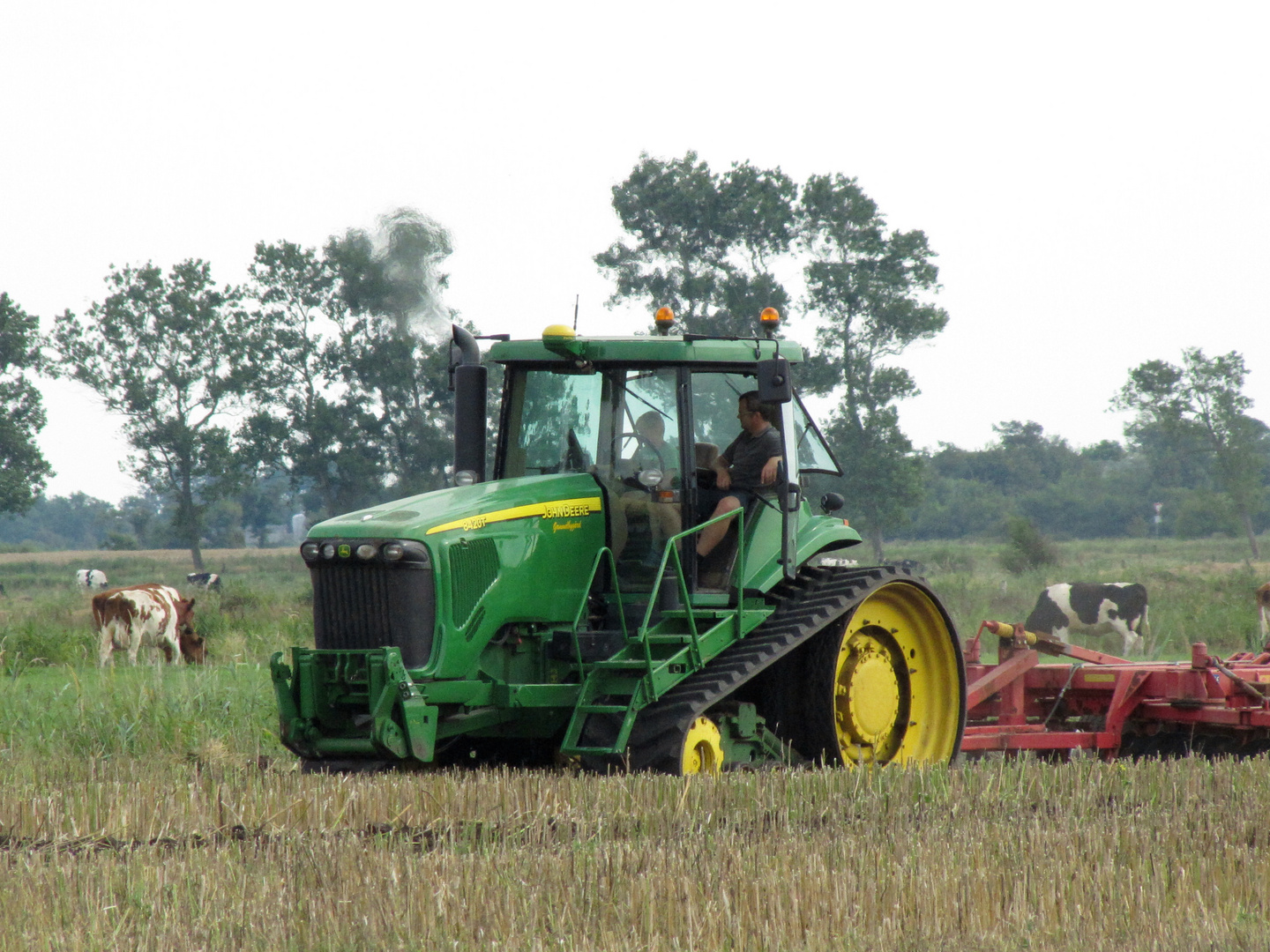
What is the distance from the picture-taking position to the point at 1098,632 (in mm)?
22484

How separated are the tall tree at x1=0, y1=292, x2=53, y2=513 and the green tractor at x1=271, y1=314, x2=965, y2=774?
4621 cm

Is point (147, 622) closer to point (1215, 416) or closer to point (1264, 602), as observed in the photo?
point (1264, 602)

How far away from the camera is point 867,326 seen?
159ft

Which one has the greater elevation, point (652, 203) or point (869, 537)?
point (652, 203)

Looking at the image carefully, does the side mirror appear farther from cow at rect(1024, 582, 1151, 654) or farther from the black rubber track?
cow at rect(1024, 582, 1151, 654)

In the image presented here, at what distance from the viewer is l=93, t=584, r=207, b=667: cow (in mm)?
19688

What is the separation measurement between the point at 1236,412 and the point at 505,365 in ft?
200

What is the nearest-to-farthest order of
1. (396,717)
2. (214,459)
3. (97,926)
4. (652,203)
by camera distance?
(97,926) < (396,717) < (652,203) < (214,459)

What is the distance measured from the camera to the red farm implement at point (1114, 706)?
9523 mm

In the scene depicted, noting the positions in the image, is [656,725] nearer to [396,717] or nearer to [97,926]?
[396,717]

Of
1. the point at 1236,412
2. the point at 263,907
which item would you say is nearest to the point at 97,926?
the point at 263,907

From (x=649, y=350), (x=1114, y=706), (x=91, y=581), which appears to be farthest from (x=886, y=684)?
(x=91, y=581)

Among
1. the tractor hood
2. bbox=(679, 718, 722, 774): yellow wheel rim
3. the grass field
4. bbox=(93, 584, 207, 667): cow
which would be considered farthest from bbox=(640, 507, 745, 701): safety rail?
bbox=(93, 584, 207, 667): cow

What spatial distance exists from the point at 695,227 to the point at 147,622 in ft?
104
